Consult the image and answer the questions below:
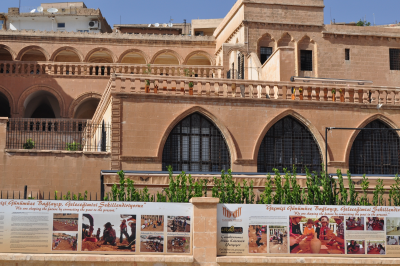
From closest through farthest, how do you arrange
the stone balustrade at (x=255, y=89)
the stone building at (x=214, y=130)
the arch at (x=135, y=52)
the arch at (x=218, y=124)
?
the stone building at (x=214, y=130), the stone balustrade at (x=255, y=89), the arch at (x=218, y=124), the arch at (x=135, y=52)

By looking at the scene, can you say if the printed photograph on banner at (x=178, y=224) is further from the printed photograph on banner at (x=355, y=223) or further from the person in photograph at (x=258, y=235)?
the printed photograph on banner at (x=355, y=223)

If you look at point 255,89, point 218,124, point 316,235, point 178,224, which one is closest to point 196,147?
point 218,124

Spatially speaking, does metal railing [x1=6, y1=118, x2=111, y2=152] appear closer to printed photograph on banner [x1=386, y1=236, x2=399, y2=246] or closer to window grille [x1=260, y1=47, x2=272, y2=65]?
printed photograph on banner [x1=386, y1=236, x2=399, y2=246]

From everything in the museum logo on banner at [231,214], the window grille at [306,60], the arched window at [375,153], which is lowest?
the museum logo on banner at [231,214]

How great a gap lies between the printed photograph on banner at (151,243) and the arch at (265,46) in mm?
19040

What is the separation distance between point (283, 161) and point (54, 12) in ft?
116

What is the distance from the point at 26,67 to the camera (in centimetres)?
3272

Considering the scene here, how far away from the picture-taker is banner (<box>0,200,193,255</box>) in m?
12.9

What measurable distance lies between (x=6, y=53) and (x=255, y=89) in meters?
20.2

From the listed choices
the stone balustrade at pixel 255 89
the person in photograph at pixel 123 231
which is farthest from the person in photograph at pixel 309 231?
the stone balustrade at pixel 255 89

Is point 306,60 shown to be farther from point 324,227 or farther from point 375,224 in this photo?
point 324,227

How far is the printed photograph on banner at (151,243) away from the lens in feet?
43.0

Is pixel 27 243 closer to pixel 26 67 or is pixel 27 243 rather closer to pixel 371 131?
pixel 371 131

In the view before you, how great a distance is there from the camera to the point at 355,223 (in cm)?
1377
